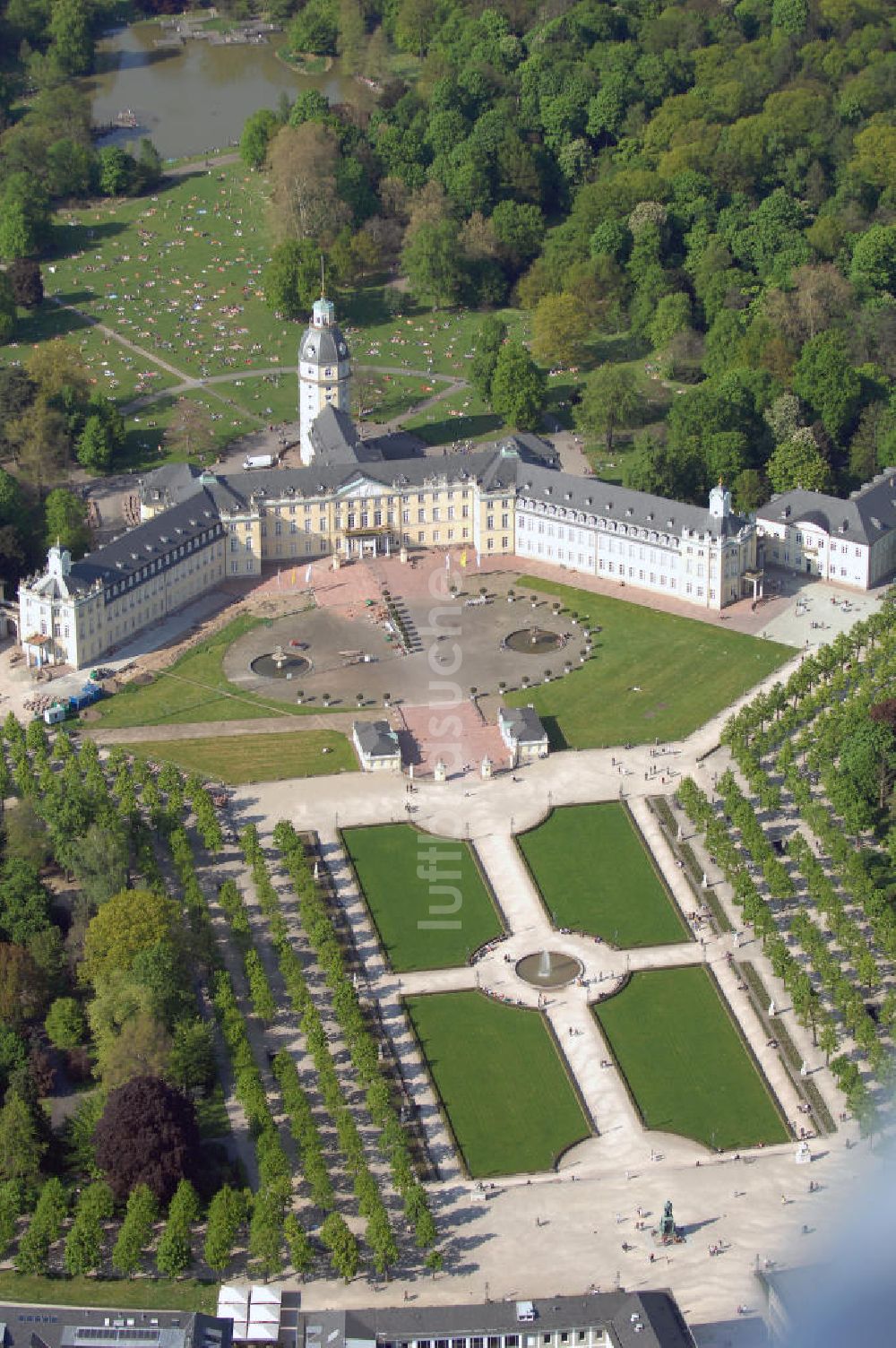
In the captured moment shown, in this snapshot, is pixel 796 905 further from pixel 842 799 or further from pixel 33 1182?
pixel 33 1182

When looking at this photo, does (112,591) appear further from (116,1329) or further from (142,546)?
(116,1329)

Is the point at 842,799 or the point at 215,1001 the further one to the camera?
the point at 842,799

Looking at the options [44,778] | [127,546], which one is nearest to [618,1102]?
[44,778]

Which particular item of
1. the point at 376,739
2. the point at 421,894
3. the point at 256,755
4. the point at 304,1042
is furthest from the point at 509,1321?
the point at 256,755

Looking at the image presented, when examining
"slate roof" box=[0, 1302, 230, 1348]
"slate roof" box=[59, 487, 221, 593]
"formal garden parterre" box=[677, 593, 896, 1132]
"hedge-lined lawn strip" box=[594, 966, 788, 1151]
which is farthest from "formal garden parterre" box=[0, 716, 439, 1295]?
"formal garden parterre" box=[677, 593, 896, 1132]

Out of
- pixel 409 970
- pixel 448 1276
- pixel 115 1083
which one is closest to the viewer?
pixel 448 1276

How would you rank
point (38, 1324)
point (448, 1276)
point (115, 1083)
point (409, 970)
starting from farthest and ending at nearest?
point (409, 970), point (115, 1083), point (448, 1276), point (38, 1324)

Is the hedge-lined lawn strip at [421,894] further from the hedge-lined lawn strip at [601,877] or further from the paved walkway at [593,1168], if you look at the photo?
the hedge-lined lawn strip at [601,877]

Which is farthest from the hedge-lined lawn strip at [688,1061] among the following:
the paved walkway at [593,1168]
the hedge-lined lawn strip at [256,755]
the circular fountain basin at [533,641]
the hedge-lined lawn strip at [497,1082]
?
the circular fountain basin at [533,641]
